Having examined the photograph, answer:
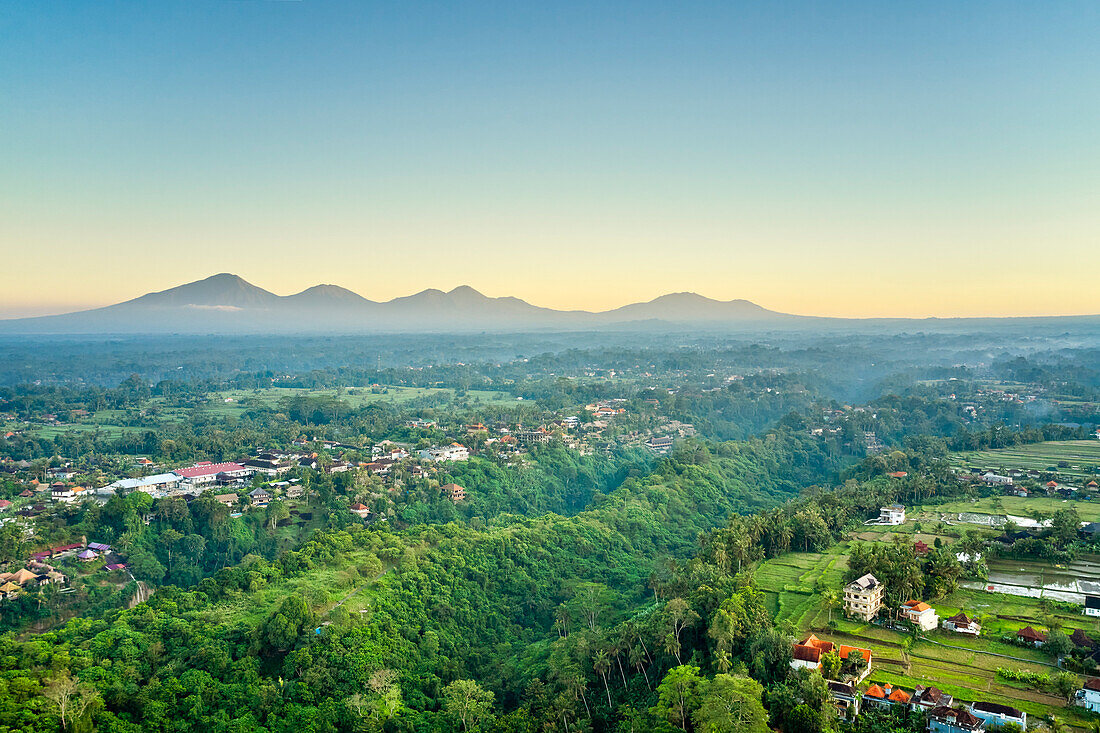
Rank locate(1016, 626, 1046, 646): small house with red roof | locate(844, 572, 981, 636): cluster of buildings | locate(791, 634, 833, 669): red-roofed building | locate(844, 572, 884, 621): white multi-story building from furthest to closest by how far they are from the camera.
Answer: locate(844, 572, 884, 621): white multi-story building → locate(844, 572, 981, 636): cluster of buildings → locate(1016, 626, 1046, 646): small house with red roof → locate(791, 634, 833, 669): red-roofed building

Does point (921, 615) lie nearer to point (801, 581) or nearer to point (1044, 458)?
point (801, 581)

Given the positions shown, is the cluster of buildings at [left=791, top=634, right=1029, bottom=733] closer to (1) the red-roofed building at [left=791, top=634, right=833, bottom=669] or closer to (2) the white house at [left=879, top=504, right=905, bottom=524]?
(1) the red-roofed building at [left=791, top=634, right=833, bottom=669]

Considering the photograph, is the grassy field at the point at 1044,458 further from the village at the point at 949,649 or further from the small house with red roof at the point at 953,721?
the small house with red roof at the point at 953,721

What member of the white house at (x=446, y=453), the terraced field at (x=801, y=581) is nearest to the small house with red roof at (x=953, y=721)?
the terraced field at (x=801, y=581)

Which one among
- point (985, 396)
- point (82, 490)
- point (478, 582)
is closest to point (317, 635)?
point (478, 582)

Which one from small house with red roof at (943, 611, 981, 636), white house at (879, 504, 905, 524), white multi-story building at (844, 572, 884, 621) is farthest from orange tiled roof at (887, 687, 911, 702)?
white house at (879, 504, 905, 524)

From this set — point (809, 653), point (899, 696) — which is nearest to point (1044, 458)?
point (809, 653)
